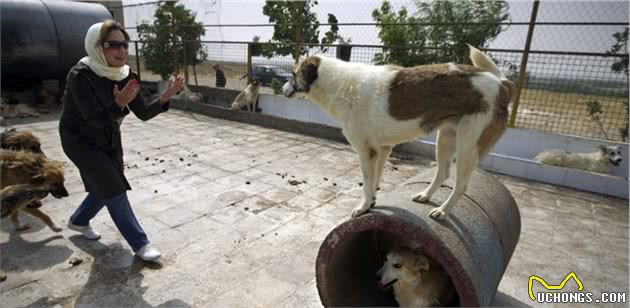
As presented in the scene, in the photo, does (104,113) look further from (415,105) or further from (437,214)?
(437,214)

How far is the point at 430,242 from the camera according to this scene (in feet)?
7.52

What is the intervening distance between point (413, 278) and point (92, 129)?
3001mm

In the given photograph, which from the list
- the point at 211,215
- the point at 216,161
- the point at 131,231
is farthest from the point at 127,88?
the point at 216,161

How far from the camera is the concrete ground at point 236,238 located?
316cm

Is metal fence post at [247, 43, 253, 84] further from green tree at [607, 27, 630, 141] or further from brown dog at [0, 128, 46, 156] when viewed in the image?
green tree at [607, 27, 630, 141]

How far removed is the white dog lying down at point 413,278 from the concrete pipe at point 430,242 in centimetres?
12

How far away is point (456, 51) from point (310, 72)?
607 cm

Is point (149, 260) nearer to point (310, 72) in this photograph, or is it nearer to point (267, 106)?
point (310, 72)

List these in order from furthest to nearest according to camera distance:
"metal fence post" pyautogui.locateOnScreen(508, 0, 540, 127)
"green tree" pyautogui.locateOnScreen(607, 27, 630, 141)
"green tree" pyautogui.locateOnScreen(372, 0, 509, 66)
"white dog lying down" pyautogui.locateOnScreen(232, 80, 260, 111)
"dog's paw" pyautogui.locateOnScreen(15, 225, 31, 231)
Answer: "white dog lying down" pyautogui.locateOnScreen(232, 80, 260, 111), "green tree" pyautogui.locateOnScreen(372, 0, 509, 66), "metal fence post" pyautogui.locateOnScreen(508, 0, 540, 127), "green tree" pyautogui.locateOnScreen(607, 27, 630, 141), "dog's paw" pyautogui.locateOnScreen(15, 225, 31, 231)

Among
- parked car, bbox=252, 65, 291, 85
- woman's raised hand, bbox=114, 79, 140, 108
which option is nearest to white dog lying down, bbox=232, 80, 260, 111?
parked car, bbox=252, 65, 291, 85

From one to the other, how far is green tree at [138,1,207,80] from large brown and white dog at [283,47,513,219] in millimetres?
11147

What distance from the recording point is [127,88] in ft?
9.42

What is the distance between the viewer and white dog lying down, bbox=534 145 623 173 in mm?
6430

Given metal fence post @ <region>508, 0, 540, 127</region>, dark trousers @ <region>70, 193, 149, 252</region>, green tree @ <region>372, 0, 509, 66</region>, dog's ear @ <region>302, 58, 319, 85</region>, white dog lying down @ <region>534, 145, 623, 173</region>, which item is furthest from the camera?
green tree @ <region>372, 0, 509, 66</region>
